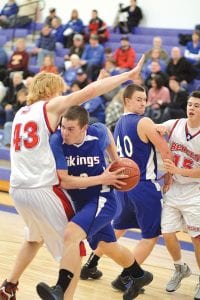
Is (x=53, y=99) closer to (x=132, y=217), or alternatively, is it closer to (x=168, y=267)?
(x=132, y=217)

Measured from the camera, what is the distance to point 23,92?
11852 mm

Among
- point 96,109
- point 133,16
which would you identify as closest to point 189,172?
point 96,109

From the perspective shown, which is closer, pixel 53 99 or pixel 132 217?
pixel 53 99

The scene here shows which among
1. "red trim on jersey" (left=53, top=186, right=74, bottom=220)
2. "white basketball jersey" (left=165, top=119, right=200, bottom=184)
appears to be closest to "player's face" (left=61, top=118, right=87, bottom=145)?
"red trim on jersey" (left=53, top=186, right=74, bottom=220)

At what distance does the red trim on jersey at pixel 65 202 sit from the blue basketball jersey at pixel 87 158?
0.11 metres

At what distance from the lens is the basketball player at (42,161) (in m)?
4.39

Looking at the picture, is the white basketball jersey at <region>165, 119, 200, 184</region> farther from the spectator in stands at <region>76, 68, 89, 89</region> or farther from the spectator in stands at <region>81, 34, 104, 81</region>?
the spectator in stands at <region>81, 34, 104, 81</region>

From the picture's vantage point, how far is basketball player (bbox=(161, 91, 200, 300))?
525 centimetres

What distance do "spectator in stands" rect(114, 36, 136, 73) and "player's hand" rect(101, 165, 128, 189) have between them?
8254mm

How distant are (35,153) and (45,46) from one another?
10.7 metres

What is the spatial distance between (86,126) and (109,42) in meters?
10.5

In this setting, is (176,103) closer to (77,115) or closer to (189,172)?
(189,172)

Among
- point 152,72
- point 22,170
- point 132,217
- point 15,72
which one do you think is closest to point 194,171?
point 132,217

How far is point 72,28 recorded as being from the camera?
15211 mm
